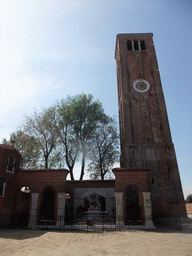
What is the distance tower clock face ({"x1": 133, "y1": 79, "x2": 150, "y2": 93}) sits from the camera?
30.1 metres

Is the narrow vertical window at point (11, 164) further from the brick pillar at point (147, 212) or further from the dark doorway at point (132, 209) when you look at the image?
the brick pillar at point (147, 212)

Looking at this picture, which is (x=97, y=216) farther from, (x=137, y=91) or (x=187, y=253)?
(x=137, y=91)

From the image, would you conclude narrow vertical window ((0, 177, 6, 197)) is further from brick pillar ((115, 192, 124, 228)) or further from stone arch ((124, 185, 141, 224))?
stone arch ((124, 185, 141, 224))

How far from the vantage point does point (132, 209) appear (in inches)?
718

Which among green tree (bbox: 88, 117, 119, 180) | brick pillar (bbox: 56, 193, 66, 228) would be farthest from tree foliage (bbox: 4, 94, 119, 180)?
brick pillar (bbox: 56, 193, 66, 228)

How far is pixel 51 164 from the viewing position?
88.4ft

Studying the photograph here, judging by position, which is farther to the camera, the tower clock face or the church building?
the tower clock face

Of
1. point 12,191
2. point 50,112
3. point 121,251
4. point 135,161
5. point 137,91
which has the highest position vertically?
point 137,91

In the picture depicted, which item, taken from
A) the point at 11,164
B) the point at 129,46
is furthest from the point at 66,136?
the point at 129,46

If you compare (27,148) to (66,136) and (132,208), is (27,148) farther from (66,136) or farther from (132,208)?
(132,208)

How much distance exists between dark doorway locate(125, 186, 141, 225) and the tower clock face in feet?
52.5

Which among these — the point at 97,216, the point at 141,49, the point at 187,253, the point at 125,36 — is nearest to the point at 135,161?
the point at 97,216

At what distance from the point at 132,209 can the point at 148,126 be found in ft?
44.0

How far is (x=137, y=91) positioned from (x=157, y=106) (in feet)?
13.2
